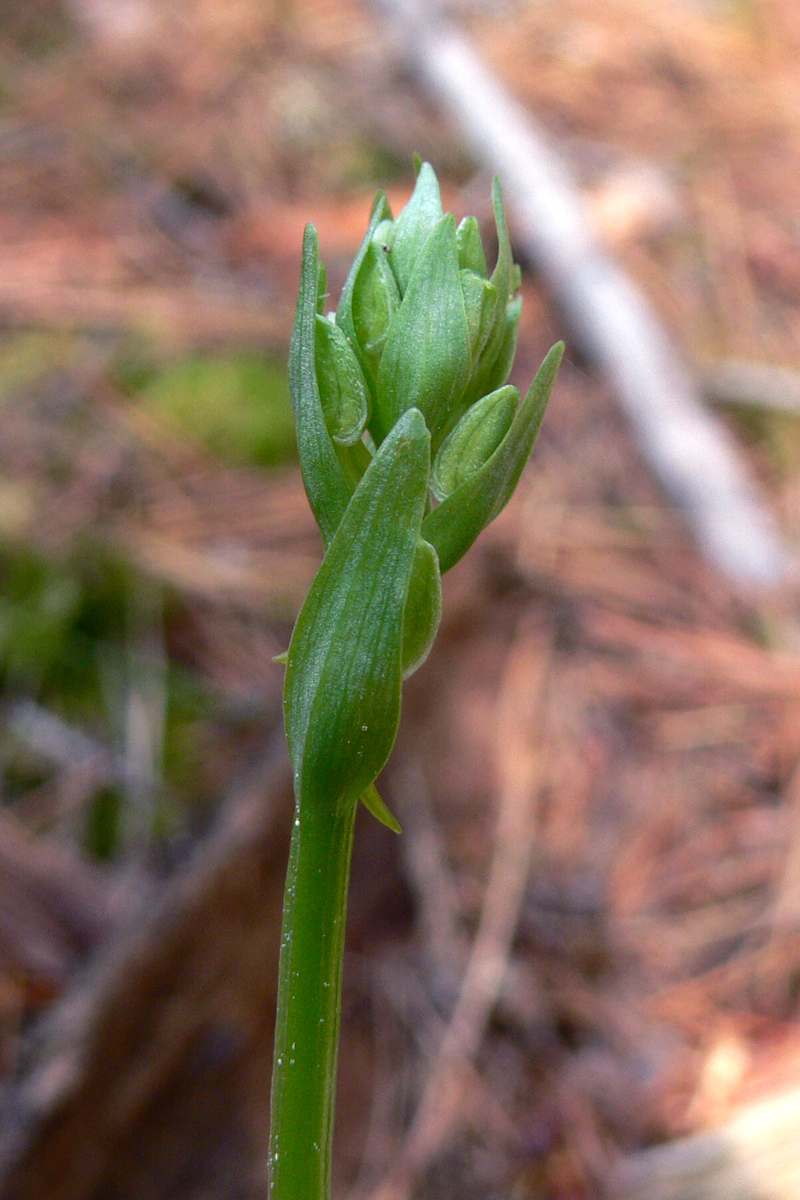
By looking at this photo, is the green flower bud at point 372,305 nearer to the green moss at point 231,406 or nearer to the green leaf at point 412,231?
the green leaf at point 412,231

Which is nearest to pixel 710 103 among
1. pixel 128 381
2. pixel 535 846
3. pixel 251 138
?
pixel 251 138

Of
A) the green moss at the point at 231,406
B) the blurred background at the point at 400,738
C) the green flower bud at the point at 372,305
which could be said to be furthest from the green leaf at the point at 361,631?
the green moss at the point at 231,406

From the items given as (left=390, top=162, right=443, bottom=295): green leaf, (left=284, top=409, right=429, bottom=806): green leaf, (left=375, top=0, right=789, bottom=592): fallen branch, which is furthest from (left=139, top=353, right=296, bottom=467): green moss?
(left=284, top=409, right=429, bottom=806): green leaf

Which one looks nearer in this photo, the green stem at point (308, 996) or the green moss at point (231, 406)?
the green stem at point (308, 996)

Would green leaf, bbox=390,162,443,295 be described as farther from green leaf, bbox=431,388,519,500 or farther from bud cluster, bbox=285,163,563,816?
green leaf, bbox=431,388,519,500

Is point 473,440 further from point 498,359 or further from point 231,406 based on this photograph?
point 231,406

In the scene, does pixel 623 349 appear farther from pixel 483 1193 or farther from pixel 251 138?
pixel 483 1193
